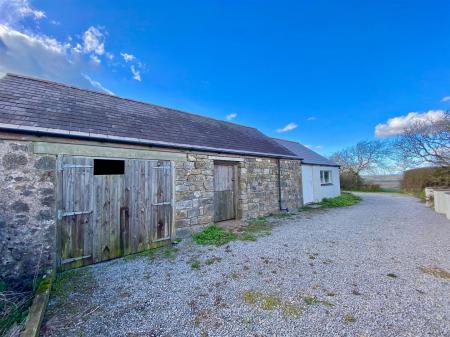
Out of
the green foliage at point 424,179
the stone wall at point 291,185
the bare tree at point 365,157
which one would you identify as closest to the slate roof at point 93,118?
the stone wall at point 291,185

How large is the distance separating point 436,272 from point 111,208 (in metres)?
7.06

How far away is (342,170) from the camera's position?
31969 mm

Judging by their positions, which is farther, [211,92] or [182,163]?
[211,92]

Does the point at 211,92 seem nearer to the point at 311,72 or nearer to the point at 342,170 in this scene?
the point at 311,72

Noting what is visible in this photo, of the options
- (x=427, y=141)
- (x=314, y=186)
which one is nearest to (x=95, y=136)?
(x=314, y=186)

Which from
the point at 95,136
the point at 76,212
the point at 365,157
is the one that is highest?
the point at 365,157

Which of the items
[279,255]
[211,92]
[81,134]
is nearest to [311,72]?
[211,92]

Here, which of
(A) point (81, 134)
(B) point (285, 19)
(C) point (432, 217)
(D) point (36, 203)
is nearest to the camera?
(D) point (36, 203)

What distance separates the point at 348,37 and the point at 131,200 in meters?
12.9

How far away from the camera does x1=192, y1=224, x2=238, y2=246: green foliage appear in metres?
5.92

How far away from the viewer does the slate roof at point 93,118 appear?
4434mm

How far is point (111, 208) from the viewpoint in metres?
4.93

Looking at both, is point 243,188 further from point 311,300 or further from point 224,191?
point 311,300

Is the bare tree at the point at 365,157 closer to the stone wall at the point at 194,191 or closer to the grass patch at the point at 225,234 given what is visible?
the grass patch at the point at 225,234
